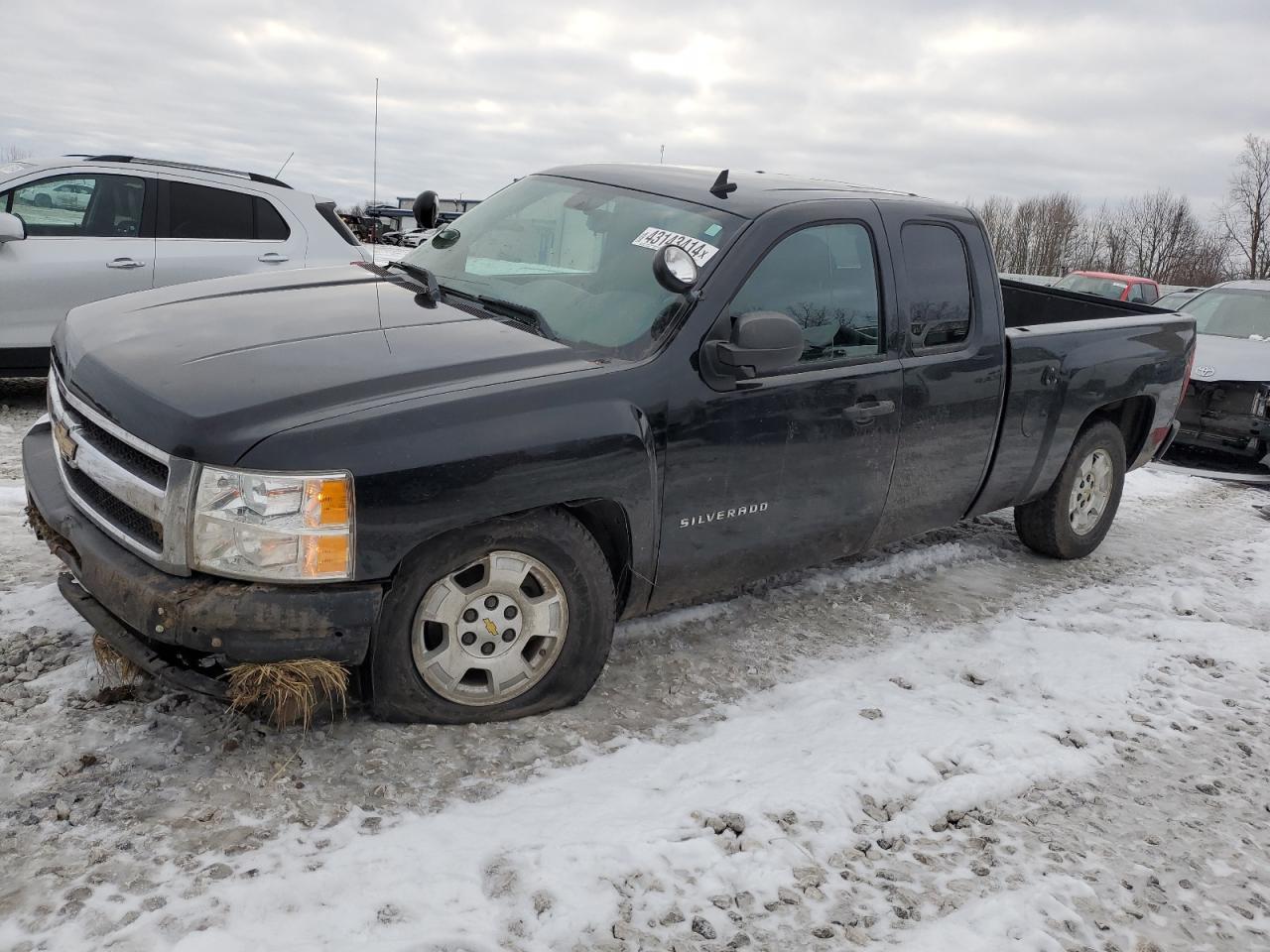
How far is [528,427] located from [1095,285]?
2129 cm

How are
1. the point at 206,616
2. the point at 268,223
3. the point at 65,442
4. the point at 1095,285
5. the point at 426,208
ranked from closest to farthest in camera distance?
the point at 206,616, the point at 65,442, the point at 426,208, the point at 268,223, the point at 1095,285

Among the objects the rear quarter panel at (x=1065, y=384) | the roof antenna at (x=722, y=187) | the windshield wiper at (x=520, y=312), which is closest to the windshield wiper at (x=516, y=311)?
the windshield wiper at (x=520, y=312)

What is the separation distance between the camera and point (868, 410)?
4211 millimetres

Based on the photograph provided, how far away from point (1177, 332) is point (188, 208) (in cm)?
678

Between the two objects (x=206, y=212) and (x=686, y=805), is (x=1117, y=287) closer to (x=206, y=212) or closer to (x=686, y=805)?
(x=206, y=212)

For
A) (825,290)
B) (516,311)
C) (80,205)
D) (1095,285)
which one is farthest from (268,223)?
(1095,285)

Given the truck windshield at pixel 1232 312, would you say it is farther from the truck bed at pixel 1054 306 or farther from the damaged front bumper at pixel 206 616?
the damaged front bumper at pixel 206 616

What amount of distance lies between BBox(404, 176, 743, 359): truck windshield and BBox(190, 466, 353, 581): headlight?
3.68ft

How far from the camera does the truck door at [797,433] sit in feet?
12.2

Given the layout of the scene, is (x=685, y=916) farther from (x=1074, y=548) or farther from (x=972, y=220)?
(x=1074, y=548)

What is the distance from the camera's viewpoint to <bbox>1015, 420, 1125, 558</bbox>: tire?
5.69 meters

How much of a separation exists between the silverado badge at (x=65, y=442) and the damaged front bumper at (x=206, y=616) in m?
0.32

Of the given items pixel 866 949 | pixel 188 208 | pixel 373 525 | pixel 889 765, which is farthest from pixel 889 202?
pixel 188 208

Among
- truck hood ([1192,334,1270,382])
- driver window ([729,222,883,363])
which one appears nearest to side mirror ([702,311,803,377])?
driver window ([729,222,883,363])
